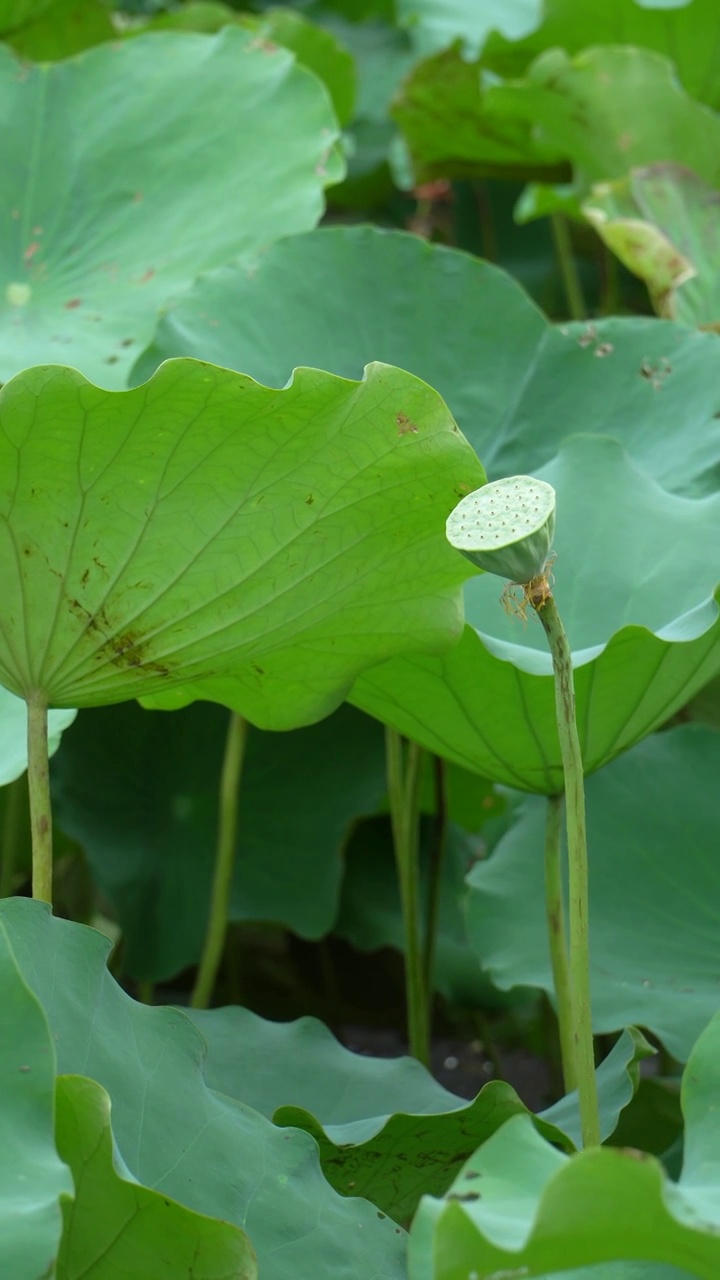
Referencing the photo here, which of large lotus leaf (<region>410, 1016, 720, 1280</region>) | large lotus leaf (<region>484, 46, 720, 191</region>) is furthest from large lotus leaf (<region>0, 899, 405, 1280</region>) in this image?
large lotus leaf (<region>484, 46, 720, 191</region>)

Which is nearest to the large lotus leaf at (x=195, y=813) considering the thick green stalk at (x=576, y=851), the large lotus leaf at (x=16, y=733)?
the large lotus leaf at (x=16, y=733)

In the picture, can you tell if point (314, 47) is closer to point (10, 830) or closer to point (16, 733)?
point (10, 830)

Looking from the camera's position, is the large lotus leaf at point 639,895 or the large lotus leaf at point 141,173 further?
the large lotus leaf at point 141,173

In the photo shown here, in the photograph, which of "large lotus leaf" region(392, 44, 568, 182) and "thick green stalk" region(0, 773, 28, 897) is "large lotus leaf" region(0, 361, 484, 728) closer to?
"thick green stalk" region(0, 773, 28, 897)

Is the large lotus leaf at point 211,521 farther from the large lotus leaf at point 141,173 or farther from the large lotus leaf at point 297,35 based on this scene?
the large lotus leaf at point 297,35

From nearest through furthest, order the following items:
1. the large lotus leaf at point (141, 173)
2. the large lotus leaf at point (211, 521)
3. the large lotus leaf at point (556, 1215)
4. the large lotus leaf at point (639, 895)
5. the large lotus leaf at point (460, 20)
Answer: the large lotus leaf at point (556, 1215), the large lotus leaf at point (211, 521), the large lotus leaf at point (639, 895), the large lotus leaf at point (141, 173), the large lotus leaf at point (460, 20)

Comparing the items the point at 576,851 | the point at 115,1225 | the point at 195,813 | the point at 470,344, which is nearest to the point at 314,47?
the point at 470,344
